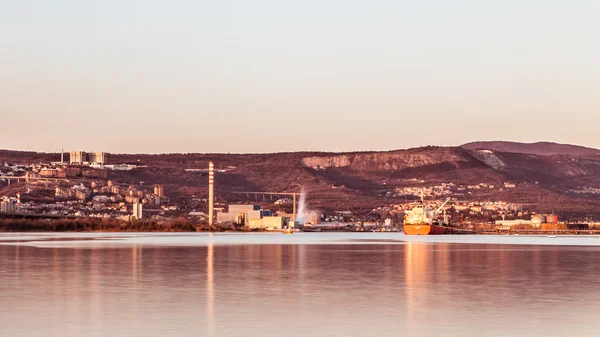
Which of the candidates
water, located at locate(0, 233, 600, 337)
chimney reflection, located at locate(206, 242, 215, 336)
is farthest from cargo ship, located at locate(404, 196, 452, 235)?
chimney reflection, located at locate(206, 242, 215, 336)

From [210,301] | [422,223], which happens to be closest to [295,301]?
[210,301]

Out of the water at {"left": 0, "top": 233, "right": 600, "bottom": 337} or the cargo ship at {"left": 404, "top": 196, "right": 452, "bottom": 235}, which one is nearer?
the water at {"left": 0, "top": 233, "right": 600, "bottom": 337}

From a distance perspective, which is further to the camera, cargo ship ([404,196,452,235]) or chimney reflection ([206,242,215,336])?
cargo ship ([404,196,452,235])

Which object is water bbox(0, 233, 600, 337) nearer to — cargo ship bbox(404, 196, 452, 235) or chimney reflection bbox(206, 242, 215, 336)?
chimney reflection bbox(206, 242, 215, 336)

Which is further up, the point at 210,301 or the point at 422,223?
the point at 422,223

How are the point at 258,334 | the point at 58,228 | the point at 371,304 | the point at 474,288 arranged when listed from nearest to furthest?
the point at 258,334
the point at 371,304
the point at 474,288
the point at 58,228

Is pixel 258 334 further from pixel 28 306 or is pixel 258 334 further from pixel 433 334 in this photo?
pixel 28 306

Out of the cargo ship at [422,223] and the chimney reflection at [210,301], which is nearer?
the chimney reflection at [210,301]

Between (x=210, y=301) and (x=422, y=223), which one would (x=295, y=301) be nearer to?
(x=210, y=301)

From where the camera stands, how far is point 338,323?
2172cm

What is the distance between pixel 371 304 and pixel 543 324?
561 centimetres

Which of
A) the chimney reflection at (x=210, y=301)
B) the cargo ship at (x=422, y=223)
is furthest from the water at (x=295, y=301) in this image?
the cargo ship at (x=422, y=223)

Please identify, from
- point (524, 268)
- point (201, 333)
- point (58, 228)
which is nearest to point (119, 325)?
point (201, 333)

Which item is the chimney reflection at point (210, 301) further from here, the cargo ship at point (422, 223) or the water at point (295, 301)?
the cargo ship at point (422, 223)
